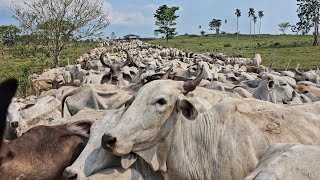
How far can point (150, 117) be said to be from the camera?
4.35m

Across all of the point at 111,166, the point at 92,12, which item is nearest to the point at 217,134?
the point at 111,166

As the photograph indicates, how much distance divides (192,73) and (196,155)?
1064 centimetres

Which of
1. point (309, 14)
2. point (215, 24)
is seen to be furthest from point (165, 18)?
Result: point (215, 24)

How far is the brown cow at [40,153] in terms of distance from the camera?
4.49 metres

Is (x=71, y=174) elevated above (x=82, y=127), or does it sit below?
below

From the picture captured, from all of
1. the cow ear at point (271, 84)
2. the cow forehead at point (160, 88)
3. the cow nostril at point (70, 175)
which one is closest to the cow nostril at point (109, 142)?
the cow nostril at point (70, 175)

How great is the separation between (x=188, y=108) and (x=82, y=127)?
128cm

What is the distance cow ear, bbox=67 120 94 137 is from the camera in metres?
4.96

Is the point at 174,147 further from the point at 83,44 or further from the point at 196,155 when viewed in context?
the point at 83,44

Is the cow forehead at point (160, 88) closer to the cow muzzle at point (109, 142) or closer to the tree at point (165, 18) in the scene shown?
the cow muzzle at point (109, 142)

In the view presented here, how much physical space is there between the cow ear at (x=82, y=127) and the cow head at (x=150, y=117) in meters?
0.48

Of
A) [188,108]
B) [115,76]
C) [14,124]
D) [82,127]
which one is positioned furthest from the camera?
[115,76]

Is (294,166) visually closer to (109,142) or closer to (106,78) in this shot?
(109,142)

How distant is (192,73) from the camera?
15.1 meters
